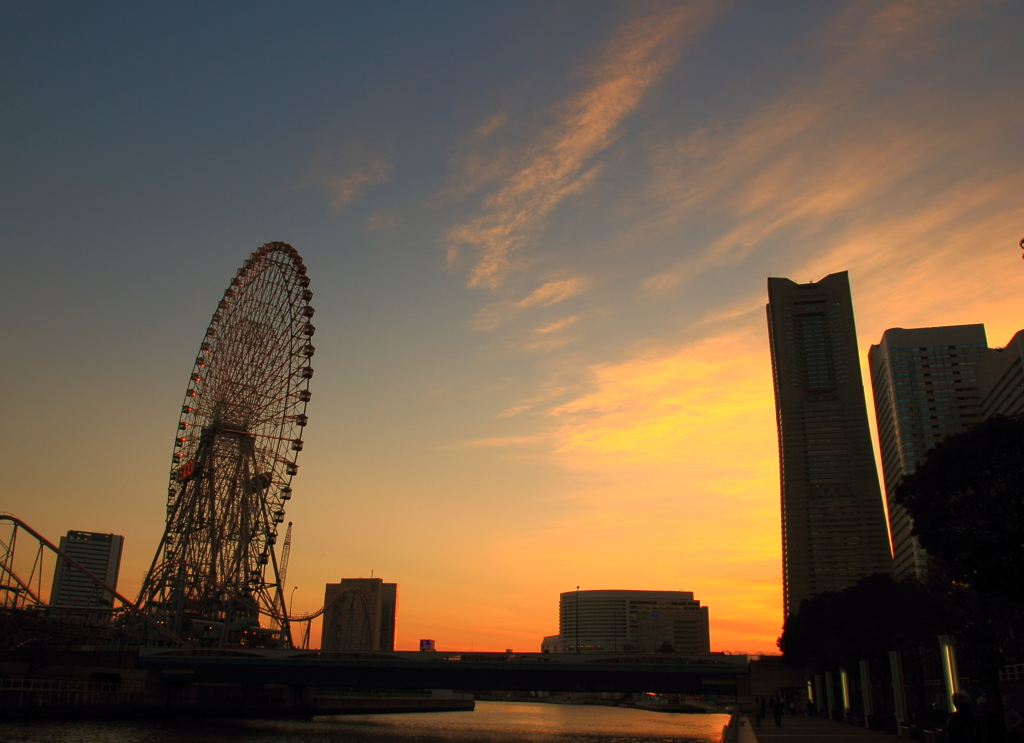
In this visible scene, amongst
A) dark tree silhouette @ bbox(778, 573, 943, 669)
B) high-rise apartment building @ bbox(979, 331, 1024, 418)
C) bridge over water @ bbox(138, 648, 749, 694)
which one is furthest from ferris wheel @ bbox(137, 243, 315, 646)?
high-rise apartment building @ bbox(979, 331, 1024, 418)

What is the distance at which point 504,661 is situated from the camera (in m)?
79.8

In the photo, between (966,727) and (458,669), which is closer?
(966,727)

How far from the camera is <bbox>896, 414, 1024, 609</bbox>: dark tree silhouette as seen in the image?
35688mm

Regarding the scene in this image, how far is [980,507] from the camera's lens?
37.1 meters

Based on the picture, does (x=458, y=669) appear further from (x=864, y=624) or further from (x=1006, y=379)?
(x=1006, y=379)

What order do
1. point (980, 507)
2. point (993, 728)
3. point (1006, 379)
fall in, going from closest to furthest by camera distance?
point (993, 728)
point (980, 507)
point (1006, 379)

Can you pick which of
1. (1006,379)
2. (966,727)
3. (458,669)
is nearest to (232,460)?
(458,669)

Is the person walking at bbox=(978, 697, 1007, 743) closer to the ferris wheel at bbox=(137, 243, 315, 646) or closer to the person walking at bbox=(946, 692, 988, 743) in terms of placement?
the person walking at bbox=(946, 692, 988, 743)

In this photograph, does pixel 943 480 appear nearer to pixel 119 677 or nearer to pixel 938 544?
pixel 938 544

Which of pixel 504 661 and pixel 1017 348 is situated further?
pixel 1017 348

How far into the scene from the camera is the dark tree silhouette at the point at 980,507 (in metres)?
35.7

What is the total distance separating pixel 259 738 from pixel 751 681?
58.6 meters

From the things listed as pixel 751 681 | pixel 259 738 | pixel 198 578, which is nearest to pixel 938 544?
pixel 259 738

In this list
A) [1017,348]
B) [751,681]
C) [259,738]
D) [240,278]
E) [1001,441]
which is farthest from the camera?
[1017,348]
